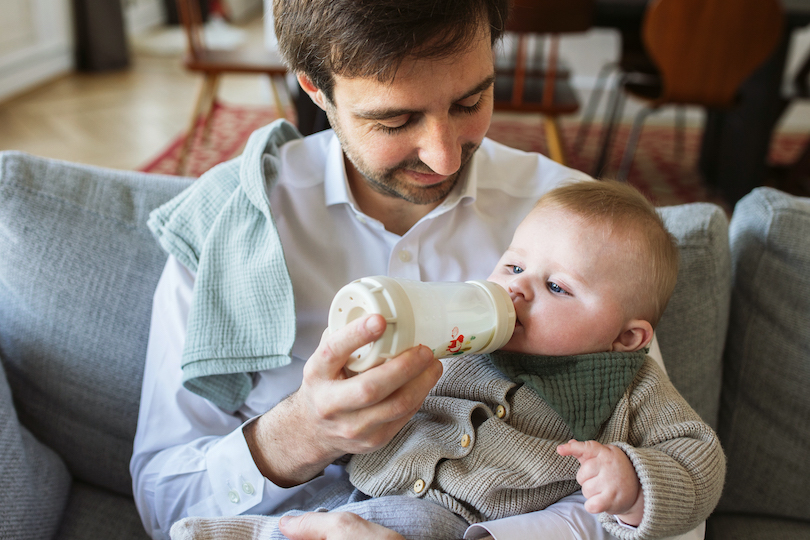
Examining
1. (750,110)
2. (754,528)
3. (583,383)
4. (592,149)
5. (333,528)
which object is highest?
(583,383)

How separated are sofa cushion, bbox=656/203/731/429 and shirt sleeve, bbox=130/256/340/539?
68 centimetres

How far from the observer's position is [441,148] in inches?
38.7

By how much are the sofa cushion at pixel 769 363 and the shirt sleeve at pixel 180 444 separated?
2.72ft

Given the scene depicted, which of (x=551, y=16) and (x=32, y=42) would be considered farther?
(x=32, y=42)

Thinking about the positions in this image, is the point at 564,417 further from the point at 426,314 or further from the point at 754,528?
the point at 754,528

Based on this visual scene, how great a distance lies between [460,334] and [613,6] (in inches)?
127

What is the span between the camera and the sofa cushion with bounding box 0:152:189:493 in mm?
1192

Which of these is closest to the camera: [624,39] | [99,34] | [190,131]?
[190,131]

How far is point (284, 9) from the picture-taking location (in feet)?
3.46

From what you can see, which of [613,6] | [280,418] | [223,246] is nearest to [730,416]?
[280,418]

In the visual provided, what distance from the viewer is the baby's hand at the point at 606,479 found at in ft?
2.75

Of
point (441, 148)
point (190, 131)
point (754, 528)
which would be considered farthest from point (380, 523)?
point (190, 131)

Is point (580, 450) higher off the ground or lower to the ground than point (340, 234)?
lower

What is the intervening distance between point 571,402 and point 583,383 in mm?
33
